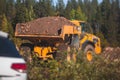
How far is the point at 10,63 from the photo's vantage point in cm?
699

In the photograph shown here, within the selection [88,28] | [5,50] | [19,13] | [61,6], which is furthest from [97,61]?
[61,6]

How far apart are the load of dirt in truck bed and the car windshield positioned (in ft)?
39.5

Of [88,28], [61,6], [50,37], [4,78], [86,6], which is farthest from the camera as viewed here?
[86,6]

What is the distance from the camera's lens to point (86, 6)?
15862 cm

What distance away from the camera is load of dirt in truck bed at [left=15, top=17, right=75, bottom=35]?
64.2 ft

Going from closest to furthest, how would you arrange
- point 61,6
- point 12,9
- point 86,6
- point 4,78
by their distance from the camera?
point 4,78 → point 12,9 → point 61,6 → point 86,6

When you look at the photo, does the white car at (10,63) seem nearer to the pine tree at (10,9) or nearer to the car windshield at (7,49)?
the car windshield at (7,49)

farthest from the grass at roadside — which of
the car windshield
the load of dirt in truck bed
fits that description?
the load of dirt in truck bed

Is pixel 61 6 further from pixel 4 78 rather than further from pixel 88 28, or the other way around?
pixel 4 78

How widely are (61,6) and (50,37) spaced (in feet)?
344

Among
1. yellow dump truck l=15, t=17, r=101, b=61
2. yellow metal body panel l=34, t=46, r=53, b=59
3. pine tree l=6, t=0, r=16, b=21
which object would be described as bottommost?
pine tree l=6, t=0, r=16, b=21

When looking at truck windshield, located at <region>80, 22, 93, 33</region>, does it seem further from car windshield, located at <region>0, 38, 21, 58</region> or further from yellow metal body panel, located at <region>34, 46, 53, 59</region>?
car windshield, located at <region>0, 38, 21, 58</region>

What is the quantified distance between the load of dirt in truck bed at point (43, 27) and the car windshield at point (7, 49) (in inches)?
474

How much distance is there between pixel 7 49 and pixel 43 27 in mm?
12700
